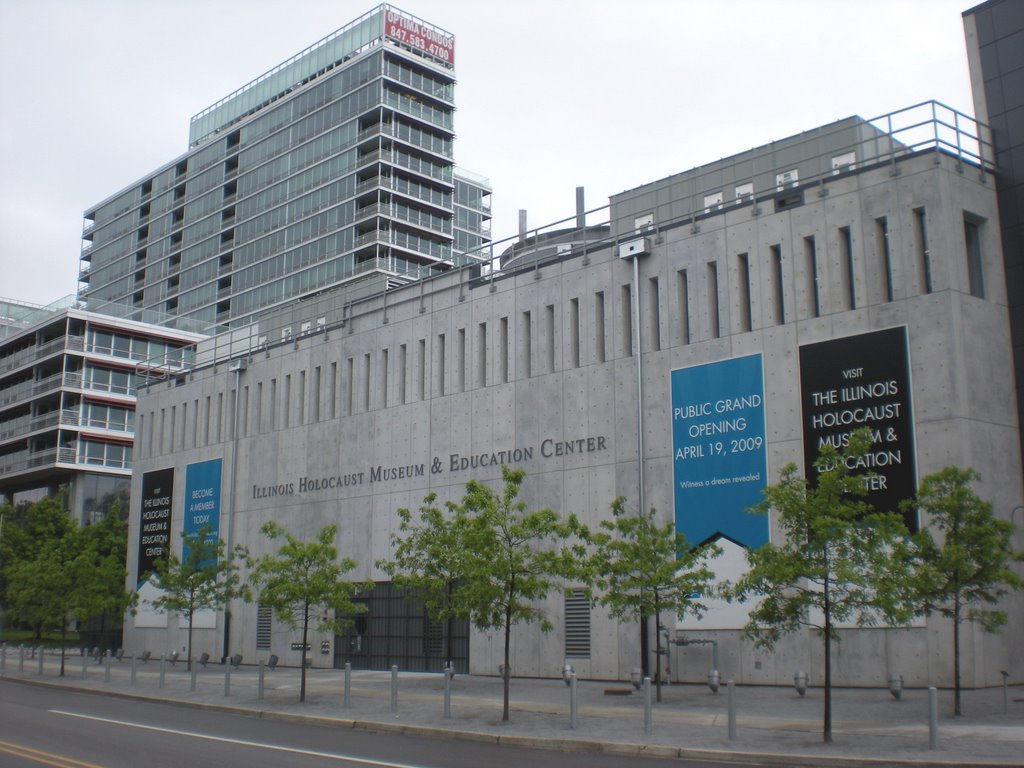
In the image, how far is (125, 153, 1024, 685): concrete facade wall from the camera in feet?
83.3

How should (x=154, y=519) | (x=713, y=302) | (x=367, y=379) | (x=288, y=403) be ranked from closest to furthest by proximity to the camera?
(x=713, y=302) → (x=367, y=379) → (x=288, y=403) → (x=154, y=519)

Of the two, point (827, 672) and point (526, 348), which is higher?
point (526, 348)

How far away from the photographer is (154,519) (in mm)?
51219

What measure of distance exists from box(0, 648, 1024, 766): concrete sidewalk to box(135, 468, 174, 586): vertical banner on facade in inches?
643

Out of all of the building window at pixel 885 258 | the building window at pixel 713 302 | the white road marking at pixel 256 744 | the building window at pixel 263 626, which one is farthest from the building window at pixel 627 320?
the building window at pixel 263 626

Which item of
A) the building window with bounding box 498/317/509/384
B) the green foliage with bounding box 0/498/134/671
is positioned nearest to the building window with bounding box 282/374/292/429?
the green foliage with bounding box 0/498/134/671

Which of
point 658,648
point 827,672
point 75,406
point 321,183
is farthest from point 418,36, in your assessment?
point 827,672

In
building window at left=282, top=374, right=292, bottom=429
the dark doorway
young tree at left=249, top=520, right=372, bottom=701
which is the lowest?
the dark doorway

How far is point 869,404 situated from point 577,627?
464 inches

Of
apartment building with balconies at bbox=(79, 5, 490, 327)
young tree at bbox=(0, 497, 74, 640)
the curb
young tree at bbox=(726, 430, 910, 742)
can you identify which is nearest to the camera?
the curb

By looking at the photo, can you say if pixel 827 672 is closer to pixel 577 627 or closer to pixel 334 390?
pixel 577 627

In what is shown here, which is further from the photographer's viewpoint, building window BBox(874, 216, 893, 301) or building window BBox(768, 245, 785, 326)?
building window BBox(768, 245, 785, 326)

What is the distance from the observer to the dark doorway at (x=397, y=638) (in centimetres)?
3600

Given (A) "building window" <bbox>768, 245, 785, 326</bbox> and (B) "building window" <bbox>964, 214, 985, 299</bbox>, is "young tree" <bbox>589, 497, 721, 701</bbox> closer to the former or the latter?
(A) "building window" <bbox>768, 245, 785, 326</bbox>
